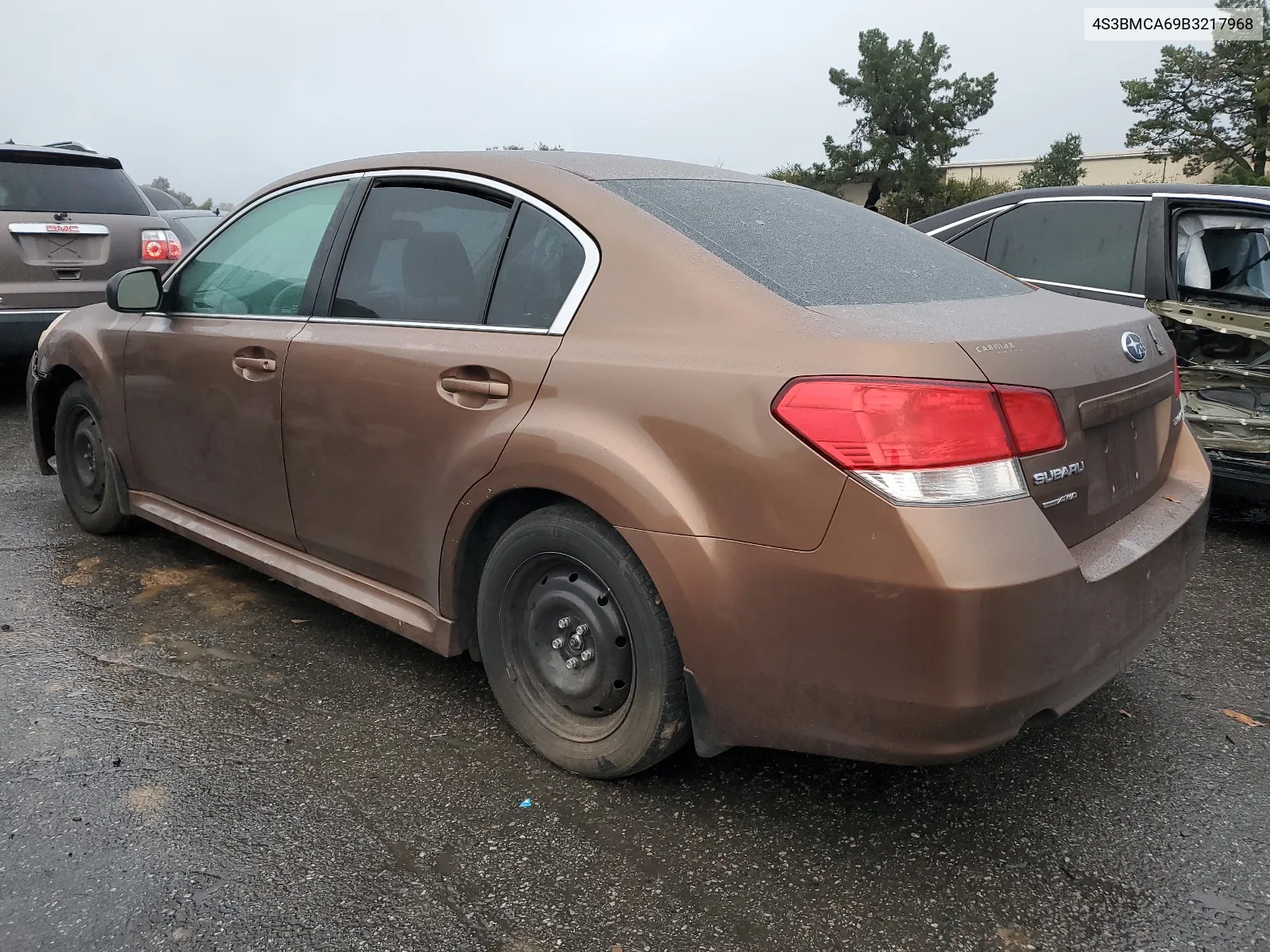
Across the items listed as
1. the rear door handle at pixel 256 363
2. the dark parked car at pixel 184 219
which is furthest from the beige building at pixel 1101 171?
the rear door handle at pixel 256 363

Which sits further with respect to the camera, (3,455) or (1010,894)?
(3,455)

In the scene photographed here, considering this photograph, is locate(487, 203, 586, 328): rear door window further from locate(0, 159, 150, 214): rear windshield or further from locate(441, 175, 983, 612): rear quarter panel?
locate(0, 159, 150, 214): rear windshield

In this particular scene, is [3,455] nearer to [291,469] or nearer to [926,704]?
[291,469]

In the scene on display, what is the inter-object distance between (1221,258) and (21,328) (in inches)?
285

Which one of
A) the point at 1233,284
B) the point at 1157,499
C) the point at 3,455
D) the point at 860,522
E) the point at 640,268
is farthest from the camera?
the point at 3,455

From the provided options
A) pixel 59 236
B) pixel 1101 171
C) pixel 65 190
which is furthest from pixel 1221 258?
pixel 1101 171

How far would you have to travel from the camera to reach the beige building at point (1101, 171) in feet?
159

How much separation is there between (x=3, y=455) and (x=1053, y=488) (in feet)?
20.8

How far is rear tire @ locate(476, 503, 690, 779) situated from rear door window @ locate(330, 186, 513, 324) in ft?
2.33

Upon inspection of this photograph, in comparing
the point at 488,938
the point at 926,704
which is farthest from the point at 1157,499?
the point at 488,938

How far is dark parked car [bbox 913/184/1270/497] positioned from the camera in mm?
4625

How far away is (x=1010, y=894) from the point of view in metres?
2.18

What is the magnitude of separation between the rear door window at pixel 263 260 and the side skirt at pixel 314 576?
80 cm

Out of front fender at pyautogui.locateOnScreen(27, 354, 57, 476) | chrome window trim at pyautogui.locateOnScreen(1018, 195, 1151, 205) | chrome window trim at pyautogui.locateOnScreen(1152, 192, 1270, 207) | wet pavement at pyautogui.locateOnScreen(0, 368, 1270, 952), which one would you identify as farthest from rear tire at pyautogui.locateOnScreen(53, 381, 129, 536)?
chrome window trim at pyautogui.locateOnScreen(1152, 192, 1270, 207)
